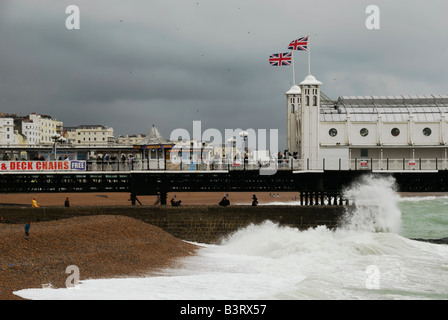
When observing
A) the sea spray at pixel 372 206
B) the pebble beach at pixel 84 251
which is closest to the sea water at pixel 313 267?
the sea spray at pixel 372 206

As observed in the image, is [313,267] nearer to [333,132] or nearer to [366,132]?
[333,132]

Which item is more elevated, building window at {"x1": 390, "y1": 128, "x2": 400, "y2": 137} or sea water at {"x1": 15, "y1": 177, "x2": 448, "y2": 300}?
building window at {"x1": 390, "y1": 128, "x2": 400, "y2": 137}

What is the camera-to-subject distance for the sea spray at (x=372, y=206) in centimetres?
3066

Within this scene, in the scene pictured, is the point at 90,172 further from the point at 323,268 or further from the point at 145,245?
the point at 323,268

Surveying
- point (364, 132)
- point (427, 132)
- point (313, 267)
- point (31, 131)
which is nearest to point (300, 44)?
point (364, 132)

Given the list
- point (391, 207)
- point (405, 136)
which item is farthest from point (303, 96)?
point (391, 207)

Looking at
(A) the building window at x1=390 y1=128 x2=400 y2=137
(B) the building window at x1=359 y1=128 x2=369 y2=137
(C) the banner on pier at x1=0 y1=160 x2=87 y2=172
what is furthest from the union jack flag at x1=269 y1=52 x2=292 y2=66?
(C) the banner on pier at x1=0 y1=160 x2=87 y2=172

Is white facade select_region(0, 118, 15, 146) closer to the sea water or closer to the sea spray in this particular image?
the sea spray

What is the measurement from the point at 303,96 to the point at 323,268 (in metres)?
20.7

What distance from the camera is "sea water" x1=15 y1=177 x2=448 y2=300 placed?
18234 millimetres

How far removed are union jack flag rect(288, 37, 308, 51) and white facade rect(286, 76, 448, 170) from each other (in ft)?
8.38

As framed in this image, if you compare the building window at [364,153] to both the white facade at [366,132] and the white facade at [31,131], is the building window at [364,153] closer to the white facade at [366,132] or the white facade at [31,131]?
the white facade at [366,132]

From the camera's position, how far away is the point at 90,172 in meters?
33.4

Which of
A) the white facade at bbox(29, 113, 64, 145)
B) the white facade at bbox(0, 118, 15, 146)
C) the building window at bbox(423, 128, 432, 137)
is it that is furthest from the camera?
the white facade at bbox(29, 113, 64, 145)
